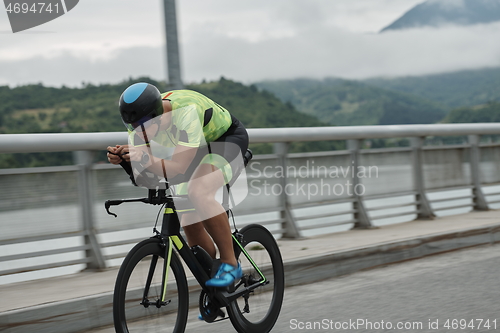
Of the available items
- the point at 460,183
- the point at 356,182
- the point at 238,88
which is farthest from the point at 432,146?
the point at 238,88

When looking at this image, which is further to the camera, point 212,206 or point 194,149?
point 212,206

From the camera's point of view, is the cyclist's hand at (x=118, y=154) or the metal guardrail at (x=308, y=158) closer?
the cyclist's hand at (x=118, y=154)

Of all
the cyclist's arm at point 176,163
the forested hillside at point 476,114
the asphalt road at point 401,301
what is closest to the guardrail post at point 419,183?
the asphalt road at point 401,301

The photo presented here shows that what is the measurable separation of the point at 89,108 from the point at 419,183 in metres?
20.0

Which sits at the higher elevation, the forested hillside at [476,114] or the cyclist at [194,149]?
the cyclist at [194,149]

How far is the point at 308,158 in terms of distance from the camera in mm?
8211

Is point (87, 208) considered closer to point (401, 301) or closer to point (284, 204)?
point (284, 204)

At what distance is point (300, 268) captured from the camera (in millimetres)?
6328

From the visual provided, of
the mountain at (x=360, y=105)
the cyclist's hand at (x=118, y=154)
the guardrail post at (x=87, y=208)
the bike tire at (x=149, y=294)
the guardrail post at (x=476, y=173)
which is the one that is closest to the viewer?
the cyclist's hand at (x=118, y=154)

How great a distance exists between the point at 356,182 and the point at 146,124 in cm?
558

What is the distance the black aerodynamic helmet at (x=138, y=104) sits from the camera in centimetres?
349

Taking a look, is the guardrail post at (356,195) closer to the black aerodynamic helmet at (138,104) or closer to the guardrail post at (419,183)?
the guardrail post at (419,183)

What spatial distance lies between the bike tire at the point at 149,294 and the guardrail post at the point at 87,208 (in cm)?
234

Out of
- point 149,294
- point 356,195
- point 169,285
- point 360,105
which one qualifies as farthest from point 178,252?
point 360,105
